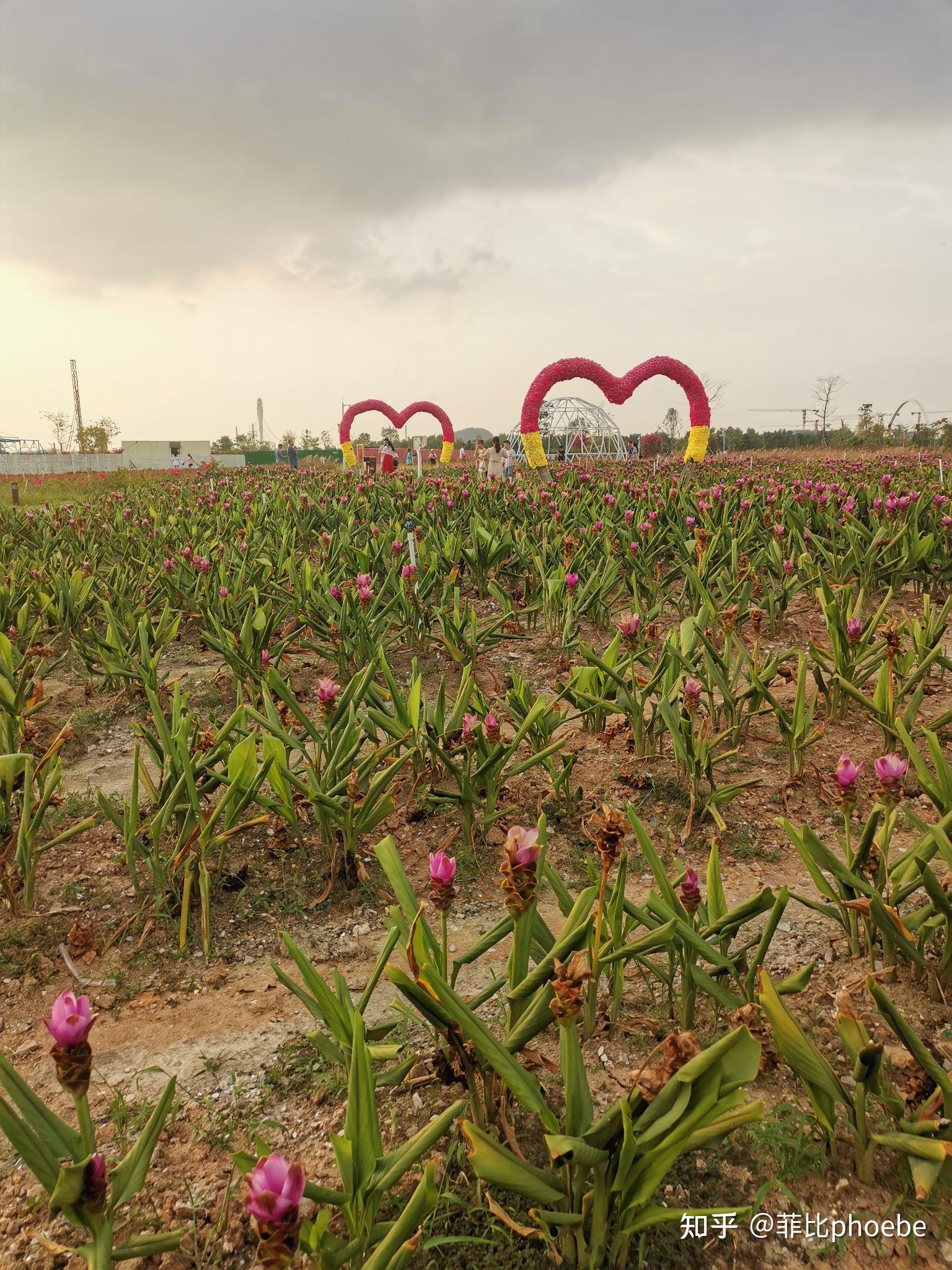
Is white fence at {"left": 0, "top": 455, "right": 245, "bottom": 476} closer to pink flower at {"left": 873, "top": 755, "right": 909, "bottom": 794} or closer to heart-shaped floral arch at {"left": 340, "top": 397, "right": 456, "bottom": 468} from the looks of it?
heart-shaped floral arch at {"left": 340, "top": 397, "right": 456, "bottom": 468}

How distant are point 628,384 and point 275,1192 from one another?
780 inches

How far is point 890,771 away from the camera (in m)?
1.68

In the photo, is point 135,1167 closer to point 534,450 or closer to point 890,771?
point 890,771

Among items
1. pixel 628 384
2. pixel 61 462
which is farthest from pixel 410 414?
pixel 61 462

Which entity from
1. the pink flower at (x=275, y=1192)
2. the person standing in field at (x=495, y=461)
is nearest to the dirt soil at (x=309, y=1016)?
the pink flower at (x=275, y=1192)

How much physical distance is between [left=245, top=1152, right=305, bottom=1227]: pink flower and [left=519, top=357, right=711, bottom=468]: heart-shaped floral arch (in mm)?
17649

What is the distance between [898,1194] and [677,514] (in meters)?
5.79

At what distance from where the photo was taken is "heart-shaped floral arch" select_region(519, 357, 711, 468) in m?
17.8

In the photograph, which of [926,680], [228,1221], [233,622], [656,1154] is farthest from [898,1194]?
[233,622]

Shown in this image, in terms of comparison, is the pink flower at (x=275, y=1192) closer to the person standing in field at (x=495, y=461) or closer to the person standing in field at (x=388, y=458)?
the person standing in field at (x=495, y=461)

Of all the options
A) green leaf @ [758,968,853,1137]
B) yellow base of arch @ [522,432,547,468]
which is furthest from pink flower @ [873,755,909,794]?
yellow base of arch @ [522,432,547,468]

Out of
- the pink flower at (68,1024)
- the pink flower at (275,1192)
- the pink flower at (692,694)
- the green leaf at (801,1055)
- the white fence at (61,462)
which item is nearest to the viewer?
the pink flower at (275,1192)

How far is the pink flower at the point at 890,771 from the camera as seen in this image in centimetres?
168

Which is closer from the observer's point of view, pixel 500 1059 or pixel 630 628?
pixel 500 1059
